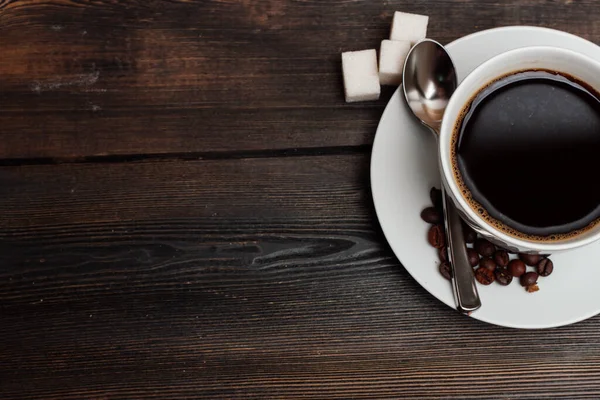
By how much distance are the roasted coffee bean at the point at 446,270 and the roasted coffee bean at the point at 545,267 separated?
14cm

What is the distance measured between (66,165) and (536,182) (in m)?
0.81

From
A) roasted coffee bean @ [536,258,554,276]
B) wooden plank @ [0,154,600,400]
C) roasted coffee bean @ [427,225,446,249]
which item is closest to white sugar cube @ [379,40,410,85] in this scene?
wooden plank @ [0,154,600,400]

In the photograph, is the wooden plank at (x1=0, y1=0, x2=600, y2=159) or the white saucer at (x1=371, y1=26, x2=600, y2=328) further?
the wooden plank at (x1=0, y1=0, x2=600, y2=159)

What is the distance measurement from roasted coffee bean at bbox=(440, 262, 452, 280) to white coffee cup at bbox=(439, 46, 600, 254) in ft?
0.36

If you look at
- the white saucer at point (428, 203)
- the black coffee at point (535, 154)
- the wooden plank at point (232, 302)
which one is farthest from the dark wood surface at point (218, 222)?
the black coffee at point (535, 154)

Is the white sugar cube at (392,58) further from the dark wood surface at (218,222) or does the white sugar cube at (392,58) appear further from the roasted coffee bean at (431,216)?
the roasted coffee bean at (431,216)

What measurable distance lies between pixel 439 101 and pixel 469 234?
22 centimetres

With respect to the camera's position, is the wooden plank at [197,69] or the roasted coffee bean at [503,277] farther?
the wooden plank at [197,69]

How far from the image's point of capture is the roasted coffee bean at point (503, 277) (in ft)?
3.40

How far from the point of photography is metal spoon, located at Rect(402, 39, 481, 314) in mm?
1021

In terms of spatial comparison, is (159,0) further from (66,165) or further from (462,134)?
(462,134)

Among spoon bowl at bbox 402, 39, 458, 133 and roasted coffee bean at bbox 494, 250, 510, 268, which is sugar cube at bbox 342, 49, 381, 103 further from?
roasted coffee bean at bbox 494, 250, 510, 268

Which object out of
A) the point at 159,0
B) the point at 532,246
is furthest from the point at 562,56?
the point at 159,0

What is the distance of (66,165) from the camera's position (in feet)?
3.88
